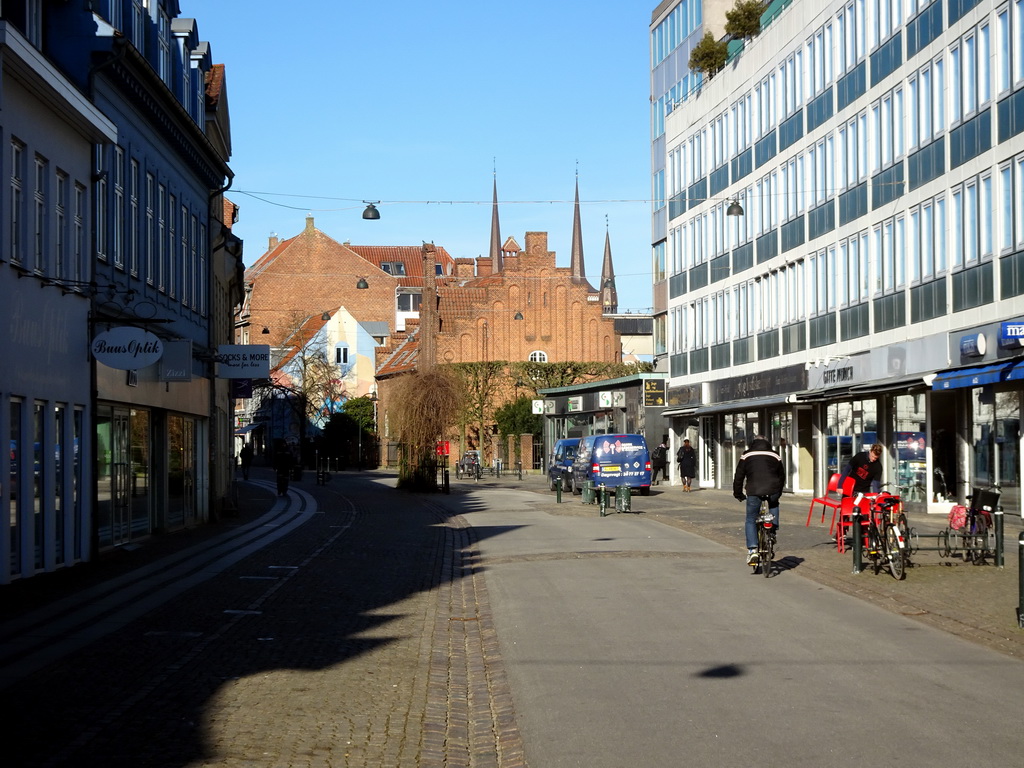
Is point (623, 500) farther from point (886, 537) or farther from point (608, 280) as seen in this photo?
point (608, 280)

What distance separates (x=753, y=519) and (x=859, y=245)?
1903 cm

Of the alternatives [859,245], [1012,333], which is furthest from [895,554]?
[859,245]

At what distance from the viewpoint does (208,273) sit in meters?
A: 31.8

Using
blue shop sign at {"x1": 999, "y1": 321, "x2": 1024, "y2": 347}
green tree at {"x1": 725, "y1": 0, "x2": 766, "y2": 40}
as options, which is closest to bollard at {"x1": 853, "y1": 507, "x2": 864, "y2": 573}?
blue shop sign at {"x1": 999, "y1": 321, "x2": 1024, "y2": 347}

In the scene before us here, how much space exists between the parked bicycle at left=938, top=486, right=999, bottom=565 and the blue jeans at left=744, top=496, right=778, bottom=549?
2.47 meters

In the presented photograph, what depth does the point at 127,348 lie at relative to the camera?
18656mm

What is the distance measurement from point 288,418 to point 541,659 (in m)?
90.9

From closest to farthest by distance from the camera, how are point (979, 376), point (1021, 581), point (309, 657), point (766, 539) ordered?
point (309, 657), point (1021, 581), point (766, 539), point (979, 376)

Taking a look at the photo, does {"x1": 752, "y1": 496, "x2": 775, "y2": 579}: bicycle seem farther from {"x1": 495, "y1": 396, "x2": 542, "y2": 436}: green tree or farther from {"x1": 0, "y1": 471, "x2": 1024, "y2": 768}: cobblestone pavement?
{"x1": 495, "y1": 396, "x2": 542, "y2": 436}: green tree

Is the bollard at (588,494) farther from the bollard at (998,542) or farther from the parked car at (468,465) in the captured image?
the parked car at (468,465)

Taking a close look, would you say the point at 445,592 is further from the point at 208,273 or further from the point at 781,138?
the point at 781,138

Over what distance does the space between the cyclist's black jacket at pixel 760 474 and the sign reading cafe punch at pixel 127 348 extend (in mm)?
7908

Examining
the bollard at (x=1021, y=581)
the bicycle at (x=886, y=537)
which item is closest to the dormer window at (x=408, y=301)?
the bicycle at (x=886, y=537)

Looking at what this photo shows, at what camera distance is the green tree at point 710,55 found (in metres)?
45.8
